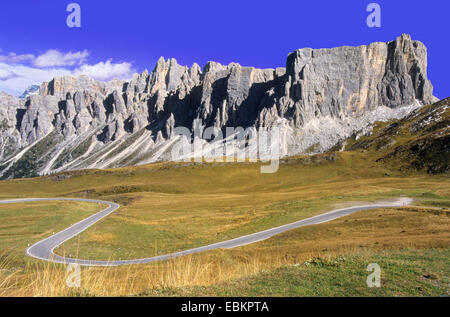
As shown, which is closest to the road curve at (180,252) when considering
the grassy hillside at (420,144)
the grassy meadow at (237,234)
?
the grassy meadow at (237,234)

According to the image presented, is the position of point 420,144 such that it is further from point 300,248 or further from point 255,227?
point 300,248

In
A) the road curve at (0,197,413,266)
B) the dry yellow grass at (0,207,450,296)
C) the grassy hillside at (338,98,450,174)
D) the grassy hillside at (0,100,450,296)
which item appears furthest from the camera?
the grassy hillside at (338,98,450,174)

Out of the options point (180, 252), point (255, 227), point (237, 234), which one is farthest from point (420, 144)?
point (180, 252)

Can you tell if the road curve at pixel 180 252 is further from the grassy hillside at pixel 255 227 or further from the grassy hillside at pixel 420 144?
the grassy hillside at pixel 420 144

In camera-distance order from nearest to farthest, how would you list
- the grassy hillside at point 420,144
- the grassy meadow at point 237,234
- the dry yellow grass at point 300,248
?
the grassy meadow at point 237,234, the dry yellow grass at point 300,248, the grassy hillside at point 420,144

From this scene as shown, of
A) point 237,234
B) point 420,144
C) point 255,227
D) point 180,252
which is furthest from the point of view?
point 420,144

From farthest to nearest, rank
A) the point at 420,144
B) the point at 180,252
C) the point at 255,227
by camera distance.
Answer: the point at 420,144, the point at 255,227, the point at 180,252

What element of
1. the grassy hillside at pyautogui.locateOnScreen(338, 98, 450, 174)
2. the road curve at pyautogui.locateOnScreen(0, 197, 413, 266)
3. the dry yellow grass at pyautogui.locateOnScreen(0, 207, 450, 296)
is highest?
the grassy hillside at pyautogui.locateOnScreen(338, 98, 450, 174)

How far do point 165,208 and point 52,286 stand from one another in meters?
61.7

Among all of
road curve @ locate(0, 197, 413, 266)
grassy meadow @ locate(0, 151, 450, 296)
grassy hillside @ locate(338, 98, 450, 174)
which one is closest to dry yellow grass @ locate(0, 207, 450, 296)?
grassy meadow @ locate(0, 151, 450, 296)

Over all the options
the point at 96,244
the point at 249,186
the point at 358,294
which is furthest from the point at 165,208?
the point at 358,294

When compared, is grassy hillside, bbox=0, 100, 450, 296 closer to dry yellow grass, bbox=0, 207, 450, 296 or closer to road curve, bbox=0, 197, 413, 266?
dry yellow grass, bbox=0, 207, 450, 296
